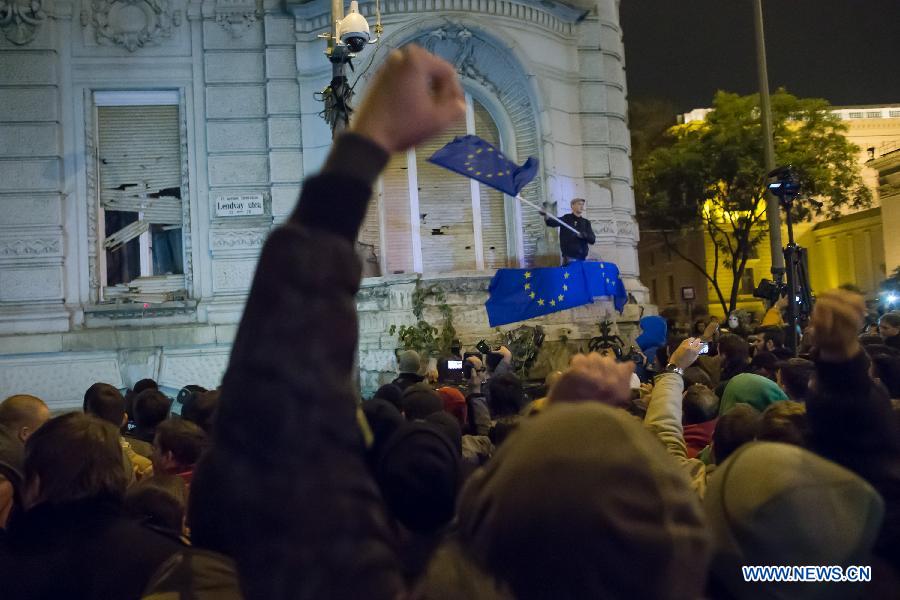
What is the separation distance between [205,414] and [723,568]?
13.4ft

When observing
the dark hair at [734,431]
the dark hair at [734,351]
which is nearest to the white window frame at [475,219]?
A: the dark hair at [734,351]

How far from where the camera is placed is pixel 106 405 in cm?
545

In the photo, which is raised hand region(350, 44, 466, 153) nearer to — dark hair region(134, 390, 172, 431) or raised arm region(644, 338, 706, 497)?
raised arm region(644, 338, 706, 497)

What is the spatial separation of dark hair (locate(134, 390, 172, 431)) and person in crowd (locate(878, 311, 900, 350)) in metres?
6.17

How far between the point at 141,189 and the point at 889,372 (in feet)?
38.7

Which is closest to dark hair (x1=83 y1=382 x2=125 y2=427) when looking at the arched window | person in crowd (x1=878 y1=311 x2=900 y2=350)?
person in crowd (x1=878 y1=311 x2=900 y2=350)

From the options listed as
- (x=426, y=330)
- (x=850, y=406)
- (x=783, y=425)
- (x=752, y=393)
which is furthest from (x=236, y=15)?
(x=850, y=406)

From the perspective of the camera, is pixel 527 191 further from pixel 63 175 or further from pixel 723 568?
pixel 723 568

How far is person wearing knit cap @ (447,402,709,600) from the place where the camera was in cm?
114

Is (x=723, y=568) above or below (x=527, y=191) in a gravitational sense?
below

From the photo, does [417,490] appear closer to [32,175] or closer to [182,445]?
[182,445]

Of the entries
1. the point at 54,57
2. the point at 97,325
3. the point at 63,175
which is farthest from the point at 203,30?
the point at 97,325

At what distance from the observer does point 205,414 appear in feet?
17.2

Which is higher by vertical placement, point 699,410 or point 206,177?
point 206,177
